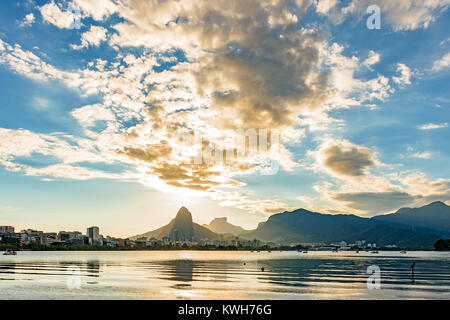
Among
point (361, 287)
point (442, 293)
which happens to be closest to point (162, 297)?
point (361, 287)

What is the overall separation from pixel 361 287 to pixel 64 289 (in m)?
46.8

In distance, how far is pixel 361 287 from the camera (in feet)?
189
